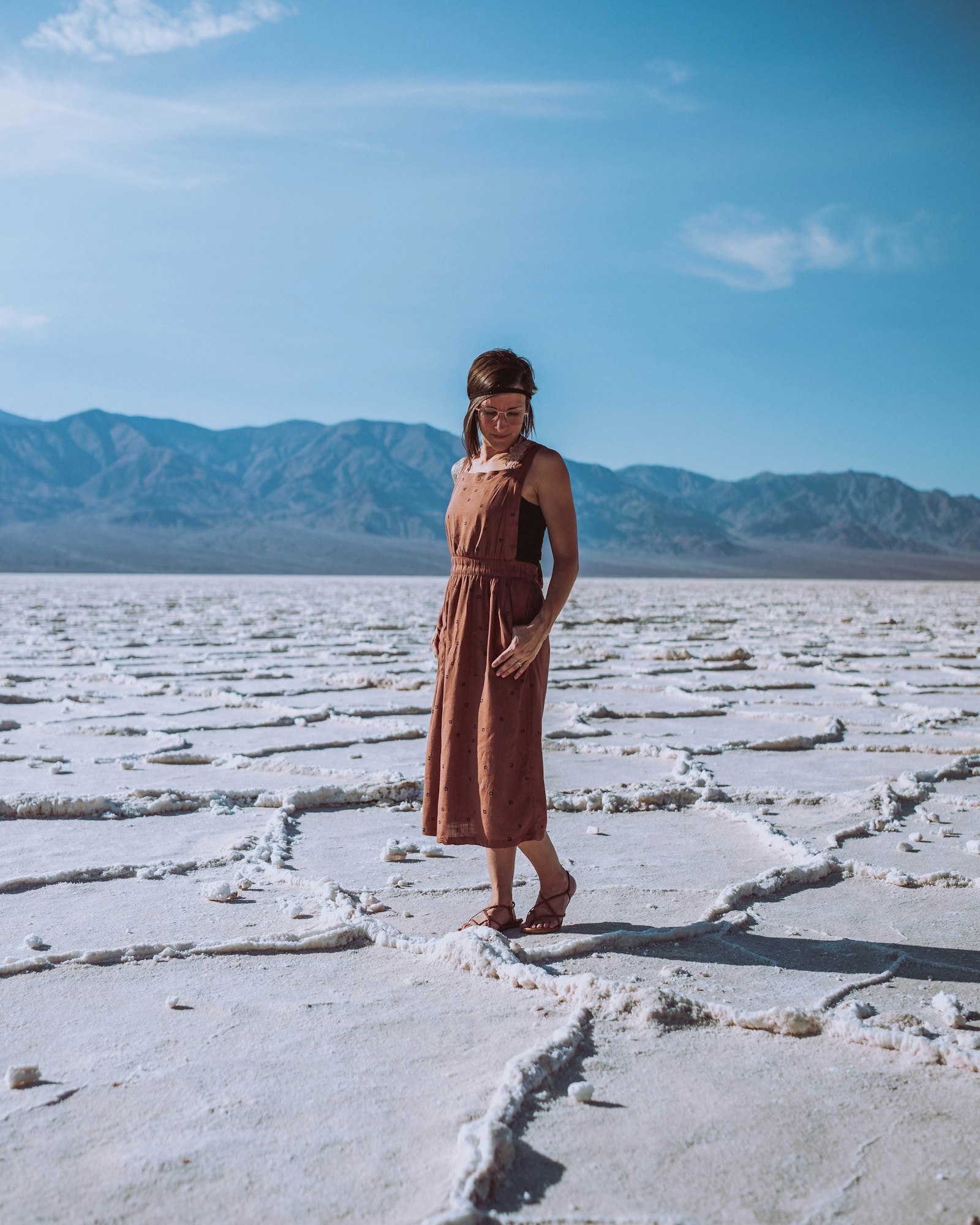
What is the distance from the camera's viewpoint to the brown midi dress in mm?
2020

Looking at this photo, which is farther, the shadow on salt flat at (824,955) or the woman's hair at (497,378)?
the woman's hair at (497,378)

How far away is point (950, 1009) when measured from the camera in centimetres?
161

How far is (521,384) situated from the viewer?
6.89 ft

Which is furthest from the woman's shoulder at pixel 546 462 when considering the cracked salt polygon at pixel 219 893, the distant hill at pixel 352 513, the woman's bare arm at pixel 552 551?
the distant hill at pixel 352 513

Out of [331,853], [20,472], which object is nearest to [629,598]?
[331,853]

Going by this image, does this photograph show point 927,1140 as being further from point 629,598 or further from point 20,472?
point 20,472

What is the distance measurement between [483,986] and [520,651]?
0.60 meters

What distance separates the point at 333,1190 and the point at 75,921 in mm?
1068

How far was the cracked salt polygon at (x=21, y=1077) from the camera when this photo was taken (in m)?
1.38

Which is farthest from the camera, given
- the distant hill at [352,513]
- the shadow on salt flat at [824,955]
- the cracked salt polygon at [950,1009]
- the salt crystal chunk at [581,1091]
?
the distant hill at [352,513]

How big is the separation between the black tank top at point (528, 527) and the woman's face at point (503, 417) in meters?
0.13

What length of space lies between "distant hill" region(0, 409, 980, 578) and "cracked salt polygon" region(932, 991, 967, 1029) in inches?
2316

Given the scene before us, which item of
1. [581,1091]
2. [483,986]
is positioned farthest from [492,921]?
[581,1091]

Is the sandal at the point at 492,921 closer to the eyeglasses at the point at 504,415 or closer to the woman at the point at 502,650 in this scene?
the woman at the point at 502,650
